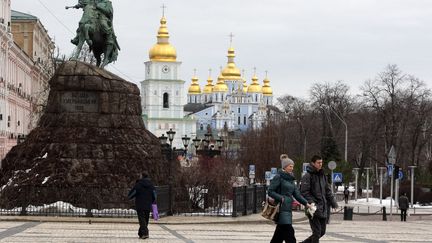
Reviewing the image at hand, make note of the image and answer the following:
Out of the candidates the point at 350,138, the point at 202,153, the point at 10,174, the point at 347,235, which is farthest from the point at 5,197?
the point at 350,138

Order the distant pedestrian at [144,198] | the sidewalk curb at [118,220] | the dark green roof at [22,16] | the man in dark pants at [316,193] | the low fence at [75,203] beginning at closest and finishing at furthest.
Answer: the man in dark pants at [316,193] < the distant pedestrian at [144,198] < the sidewalk curb at [118,220] < the low fence at [75,203] < the dark green roof at [22,16]

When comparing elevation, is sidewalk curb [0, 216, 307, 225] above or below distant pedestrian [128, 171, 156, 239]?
below

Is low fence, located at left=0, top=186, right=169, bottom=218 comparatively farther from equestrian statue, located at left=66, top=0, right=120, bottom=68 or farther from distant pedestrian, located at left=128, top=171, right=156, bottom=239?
distant pedestrian, located at left=128, top=171, right=156, bottom=239

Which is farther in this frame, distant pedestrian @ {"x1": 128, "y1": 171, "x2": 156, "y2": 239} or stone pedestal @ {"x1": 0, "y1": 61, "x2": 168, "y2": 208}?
stone pedestal @ {"x1": 0, "y1": 61, "x2": 168, "y2": 208}

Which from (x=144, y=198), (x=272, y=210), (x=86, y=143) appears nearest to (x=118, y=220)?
(x=86, y=143)

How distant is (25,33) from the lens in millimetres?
93188

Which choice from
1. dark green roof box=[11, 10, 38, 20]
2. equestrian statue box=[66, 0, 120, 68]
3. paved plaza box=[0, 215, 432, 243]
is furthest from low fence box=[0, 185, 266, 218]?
dark green roof box=[11, 10, 38, 20]

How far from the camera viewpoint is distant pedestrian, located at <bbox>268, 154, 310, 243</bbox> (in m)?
15.9

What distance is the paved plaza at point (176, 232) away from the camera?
21953mm

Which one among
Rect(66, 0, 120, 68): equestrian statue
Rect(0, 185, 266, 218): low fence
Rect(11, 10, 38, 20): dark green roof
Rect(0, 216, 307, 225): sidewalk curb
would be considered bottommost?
Rect(0, 216, 307, 225): sidewalk curb

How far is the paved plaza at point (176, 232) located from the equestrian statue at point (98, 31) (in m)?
7.30

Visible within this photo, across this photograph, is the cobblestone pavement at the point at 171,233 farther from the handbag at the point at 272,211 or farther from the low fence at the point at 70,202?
the handbag at the point at 272,211

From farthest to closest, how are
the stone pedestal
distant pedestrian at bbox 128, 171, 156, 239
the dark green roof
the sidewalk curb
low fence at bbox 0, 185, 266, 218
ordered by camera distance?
1. the dark green roof
2. the stone pedestal
3. low fence at bbox 0, 185, 266, 218
4. the sidewalk curb
5. distant pedestrian at bbox 128, 171, 156, 239

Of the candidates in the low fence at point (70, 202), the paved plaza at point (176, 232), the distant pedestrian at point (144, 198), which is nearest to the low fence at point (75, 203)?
the low fence at point (70, 202)
